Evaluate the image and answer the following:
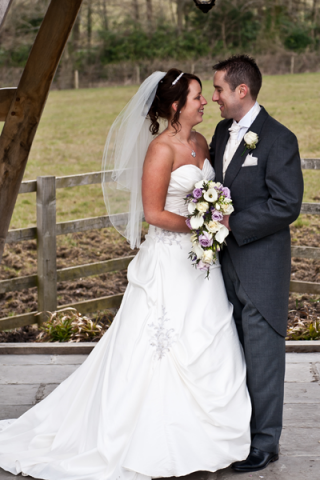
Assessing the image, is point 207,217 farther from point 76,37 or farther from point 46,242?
point 76,37

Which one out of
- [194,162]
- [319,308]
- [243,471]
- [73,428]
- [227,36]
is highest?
[227,36]

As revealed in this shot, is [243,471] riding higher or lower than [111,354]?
lower

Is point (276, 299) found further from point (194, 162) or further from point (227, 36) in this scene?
point (227, 36)

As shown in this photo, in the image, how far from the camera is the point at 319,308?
18.3ft

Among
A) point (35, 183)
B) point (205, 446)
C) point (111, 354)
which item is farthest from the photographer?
point (35, 183)

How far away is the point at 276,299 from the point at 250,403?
21.1 inches

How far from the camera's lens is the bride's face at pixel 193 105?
2842 millimetres

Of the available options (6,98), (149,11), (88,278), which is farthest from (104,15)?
Answer: (6,98)

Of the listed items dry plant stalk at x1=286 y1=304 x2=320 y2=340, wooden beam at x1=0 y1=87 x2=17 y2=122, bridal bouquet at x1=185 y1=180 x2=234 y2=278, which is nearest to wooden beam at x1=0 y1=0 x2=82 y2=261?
wooden beam at x1=0 y1=87 x2=17 y2=122

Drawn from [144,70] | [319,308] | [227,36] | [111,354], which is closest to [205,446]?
[111,354]

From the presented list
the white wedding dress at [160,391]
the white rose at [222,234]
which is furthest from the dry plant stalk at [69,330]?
the white rose at [222,234]

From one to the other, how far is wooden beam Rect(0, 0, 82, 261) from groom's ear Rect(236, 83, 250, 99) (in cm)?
109

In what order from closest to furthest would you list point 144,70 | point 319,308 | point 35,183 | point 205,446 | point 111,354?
1. point 205,446
2. point 111,354
3. point 35,183
4. point 319,308
5. point 144,70

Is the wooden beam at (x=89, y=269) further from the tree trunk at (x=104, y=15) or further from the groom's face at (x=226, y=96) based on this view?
the tree trunk at (x=104, y=15)
